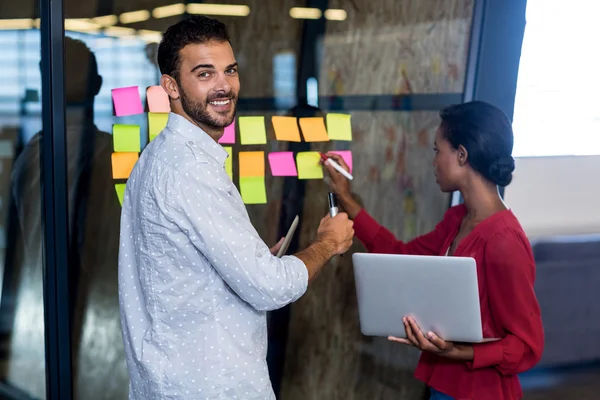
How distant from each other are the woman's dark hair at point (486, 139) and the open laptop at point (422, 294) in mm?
370

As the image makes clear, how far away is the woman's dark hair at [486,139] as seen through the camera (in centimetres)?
228

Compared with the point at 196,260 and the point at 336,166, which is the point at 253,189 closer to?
the point at 336,166

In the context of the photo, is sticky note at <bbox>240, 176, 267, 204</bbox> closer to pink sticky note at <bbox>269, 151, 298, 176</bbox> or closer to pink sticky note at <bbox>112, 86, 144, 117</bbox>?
pink sticky note at <bbox>269, 151, 298, 176</bbox>

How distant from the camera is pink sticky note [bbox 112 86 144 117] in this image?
253 centimetres

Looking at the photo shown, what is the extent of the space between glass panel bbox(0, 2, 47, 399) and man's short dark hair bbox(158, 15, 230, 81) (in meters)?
0.77

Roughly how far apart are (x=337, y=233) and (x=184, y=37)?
2.15ft

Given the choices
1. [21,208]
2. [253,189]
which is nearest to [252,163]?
[253,189]

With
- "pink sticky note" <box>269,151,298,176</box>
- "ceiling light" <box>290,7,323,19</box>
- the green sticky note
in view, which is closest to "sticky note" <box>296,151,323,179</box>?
"pink sticky note" <box>269,151,298,176</box>

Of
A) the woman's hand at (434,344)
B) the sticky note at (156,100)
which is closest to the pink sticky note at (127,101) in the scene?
the sticky note at (156,100)

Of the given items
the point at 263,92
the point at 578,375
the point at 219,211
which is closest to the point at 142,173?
the point at 219,211

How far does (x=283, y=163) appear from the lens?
280 cm

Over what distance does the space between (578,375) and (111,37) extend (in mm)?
3140

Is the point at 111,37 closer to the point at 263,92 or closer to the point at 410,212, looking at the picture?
the point at 263,92

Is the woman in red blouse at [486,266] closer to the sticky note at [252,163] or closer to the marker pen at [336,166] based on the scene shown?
the marker pen at [336,166]
